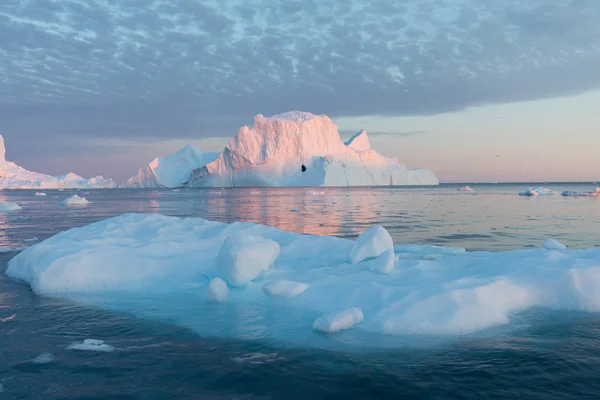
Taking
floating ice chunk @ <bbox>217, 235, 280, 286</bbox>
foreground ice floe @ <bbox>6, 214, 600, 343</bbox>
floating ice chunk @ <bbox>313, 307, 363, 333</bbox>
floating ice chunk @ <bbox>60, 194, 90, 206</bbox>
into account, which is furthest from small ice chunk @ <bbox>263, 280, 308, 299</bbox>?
floating ice chunk @ <bbox>60, 194, 90, 206</bbox>

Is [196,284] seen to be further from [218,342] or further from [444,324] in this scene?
[444,324]

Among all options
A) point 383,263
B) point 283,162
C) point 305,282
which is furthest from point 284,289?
point 283,162

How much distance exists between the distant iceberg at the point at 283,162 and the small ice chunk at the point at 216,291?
80567 mm

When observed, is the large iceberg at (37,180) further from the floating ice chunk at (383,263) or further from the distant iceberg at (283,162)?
the floating ice chunk at (383,263)

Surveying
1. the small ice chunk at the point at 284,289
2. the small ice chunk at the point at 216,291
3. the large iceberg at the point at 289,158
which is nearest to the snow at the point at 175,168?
the large iceberg at the point at 289,158

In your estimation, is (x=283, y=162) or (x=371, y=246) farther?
(x=283, y=162)

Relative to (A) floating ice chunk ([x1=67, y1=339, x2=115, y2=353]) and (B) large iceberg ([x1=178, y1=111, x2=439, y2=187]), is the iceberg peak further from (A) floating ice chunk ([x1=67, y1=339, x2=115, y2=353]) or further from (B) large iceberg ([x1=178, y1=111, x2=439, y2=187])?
(A) floating ice chunk ([x1=67, y1=339, x2=115, y2=353])

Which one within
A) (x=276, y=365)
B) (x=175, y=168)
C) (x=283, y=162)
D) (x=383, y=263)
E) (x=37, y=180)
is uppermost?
(x=283, y=162)

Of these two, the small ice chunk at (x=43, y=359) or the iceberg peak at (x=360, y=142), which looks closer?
the small ice chunk at (x=43, y=359)

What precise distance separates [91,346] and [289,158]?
90.1 metres

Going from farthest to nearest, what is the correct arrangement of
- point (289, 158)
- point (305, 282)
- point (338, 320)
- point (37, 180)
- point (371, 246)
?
point (37, 180) < point (289, 158) < point (371, 246) < point (305, 282) < point (338, 320)

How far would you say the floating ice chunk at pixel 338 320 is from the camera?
17.4ft

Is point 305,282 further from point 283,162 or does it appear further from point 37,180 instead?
point 37,180

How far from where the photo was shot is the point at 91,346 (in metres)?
4.91
